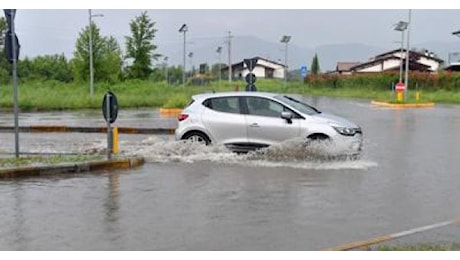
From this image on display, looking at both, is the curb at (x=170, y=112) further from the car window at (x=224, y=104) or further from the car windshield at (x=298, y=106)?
the car windshield at (x=298, y=106)

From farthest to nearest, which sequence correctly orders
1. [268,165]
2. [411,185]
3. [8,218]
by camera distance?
[268,165] < [411,185] < [8,218]

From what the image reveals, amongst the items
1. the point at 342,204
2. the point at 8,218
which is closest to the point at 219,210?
the point at 342,204

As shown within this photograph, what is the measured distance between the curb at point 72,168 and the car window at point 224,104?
6.79 ft

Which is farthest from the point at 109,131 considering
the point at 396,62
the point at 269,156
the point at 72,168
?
the point at 396,62

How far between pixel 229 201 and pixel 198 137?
182 inches

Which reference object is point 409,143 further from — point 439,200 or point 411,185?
point 439,200

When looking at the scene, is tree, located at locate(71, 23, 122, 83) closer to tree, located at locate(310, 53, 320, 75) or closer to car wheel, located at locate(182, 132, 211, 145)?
car wheel, located at locate(182, 132, 211, 145)

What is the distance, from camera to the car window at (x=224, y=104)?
40.4 ft

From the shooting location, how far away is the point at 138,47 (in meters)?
51.3

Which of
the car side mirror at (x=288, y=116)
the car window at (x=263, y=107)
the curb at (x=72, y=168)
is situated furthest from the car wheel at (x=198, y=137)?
the car side mirror at (x=288, y=116)

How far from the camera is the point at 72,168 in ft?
33.6

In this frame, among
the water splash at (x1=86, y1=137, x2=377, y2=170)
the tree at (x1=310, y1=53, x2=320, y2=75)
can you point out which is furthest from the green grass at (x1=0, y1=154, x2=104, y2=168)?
the tree at (x1=310, y1=53, x2=320, y2=75)

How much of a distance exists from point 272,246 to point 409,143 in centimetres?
1048

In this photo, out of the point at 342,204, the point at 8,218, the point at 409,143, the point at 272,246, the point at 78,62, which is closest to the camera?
the point at 272,246
